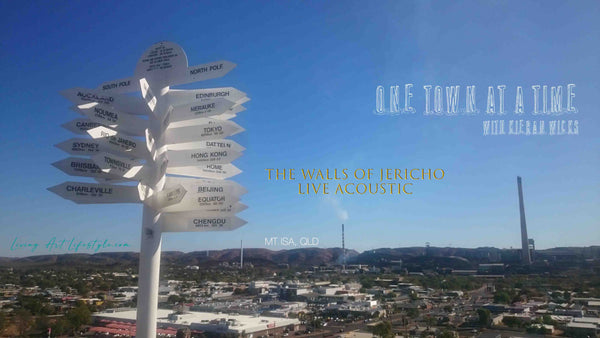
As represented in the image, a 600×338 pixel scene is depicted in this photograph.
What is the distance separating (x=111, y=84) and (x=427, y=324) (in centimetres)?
2248

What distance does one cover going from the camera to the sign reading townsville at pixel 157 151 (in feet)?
17.5

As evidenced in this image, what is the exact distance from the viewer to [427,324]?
950 inches

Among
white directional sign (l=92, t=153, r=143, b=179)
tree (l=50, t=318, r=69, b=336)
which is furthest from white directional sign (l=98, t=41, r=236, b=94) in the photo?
tree (l=50, t=318, r=69, b=336)

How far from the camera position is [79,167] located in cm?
533

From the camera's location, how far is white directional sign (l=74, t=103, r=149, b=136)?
209 inches

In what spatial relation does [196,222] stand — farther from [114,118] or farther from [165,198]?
[114,118]

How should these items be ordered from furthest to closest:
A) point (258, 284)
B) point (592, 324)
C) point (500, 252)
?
1. point (500, 252)
2. point (258, 284)
3. point (592, 324)

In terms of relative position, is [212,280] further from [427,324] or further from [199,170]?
[199,170]

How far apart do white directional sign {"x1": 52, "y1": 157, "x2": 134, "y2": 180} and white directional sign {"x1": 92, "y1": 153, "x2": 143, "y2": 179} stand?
7.4 inches

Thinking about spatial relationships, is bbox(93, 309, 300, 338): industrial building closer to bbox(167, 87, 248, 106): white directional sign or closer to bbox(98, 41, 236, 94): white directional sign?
bbox(167, 87, 248, 106): white directional sign

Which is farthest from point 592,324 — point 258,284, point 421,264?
point 421,264

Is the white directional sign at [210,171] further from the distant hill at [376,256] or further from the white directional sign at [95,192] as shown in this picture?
the distant hill at [376,256]

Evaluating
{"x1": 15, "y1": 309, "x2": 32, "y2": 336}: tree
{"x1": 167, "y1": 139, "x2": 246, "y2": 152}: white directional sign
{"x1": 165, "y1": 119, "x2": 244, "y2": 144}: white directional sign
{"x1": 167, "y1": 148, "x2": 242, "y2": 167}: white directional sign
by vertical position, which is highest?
{"x1": 165, "y1": 119, "x2": 244, "y2": 144}: white directional sign

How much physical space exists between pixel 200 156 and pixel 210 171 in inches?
13.5
